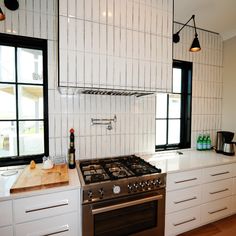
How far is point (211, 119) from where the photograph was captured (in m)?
2.63

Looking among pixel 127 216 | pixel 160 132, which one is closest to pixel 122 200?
pixel 127 216

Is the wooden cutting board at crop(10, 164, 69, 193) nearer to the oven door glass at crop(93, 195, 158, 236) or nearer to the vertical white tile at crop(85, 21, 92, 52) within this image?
the oven door glass at crop(93, 195, 158, 236)

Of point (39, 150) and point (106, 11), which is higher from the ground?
point (106, 11)

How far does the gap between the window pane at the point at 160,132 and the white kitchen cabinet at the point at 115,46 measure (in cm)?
70

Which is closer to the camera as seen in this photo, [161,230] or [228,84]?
[161,230]

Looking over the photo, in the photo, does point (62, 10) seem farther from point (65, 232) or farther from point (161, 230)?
point (161, 230)

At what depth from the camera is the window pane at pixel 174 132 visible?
8.00 ft

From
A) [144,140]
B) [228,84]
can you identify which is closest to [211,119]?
[228,84]

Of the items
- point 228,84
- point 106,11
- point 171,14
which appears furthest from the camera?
point 228,84

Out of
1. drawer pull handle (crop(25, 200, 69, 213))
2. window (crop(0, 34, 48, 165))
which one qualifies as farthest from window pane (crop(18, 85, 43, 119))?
drawer pull handle (crop(25, 200, 69, 213))

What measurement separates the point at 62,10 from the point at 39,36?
442 millimetres

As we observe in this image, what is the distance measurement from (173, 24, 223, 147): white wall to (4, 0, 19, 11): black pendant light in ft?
6.43

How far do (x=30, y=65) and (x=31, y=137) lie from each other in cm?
74

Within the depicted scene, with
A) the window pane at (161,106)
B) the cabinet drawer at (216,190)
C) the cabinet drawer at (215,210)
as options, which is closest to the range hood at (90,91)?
the window pane at (161,106)
